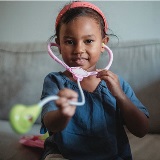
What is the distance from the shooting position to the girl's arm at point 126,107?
0.79 meters

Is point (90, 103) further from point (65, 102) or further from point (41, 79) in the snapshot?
point (41, 79)

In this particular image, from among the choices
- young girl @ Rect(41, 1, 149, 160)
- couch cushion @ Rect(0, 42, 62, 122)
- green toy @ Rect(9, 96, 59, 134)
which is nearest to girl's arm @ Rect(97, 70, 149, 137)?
young girl @ Rect(41, 1, 149, 160)

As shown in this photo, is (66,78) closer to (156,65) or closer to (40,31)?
(156,65)

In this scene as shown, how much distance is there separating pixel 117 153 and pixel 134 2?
36.8 inches

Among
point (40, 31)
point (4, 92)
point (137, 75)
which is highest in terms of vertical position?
point (40, 31)

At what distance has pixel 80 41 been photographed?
807 millimetres

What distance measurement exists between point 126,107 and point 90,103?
4.5 inches

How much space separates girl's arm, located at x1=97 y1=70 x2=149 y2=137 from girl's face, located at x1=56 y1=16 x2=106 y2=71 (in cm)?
7

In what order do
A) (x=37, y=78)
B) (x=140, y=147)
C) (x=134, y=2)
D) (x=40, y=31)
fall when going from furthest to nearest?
(x=40, y=31), (x=134, y=2), (x=37, y=78), (x=140, y=147)

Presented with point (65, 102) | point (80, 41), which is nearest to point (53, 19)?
point (80, 41)

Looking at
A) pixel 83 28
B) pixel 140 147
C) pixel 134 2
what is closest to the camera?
pixel 83 28

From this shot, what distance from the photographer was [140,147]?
1092 mm

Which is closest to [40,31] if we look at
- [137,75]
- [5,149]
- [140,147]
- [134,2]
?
[134,2]

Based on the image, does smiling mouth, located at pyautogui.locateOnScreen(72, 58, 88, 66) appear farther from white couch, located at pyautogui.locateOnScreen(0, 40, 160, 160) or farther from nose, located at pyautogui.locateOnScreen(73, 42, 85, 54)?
white couch, located at pyautogui.locateOnScreen(0, 40, 160, 160)
